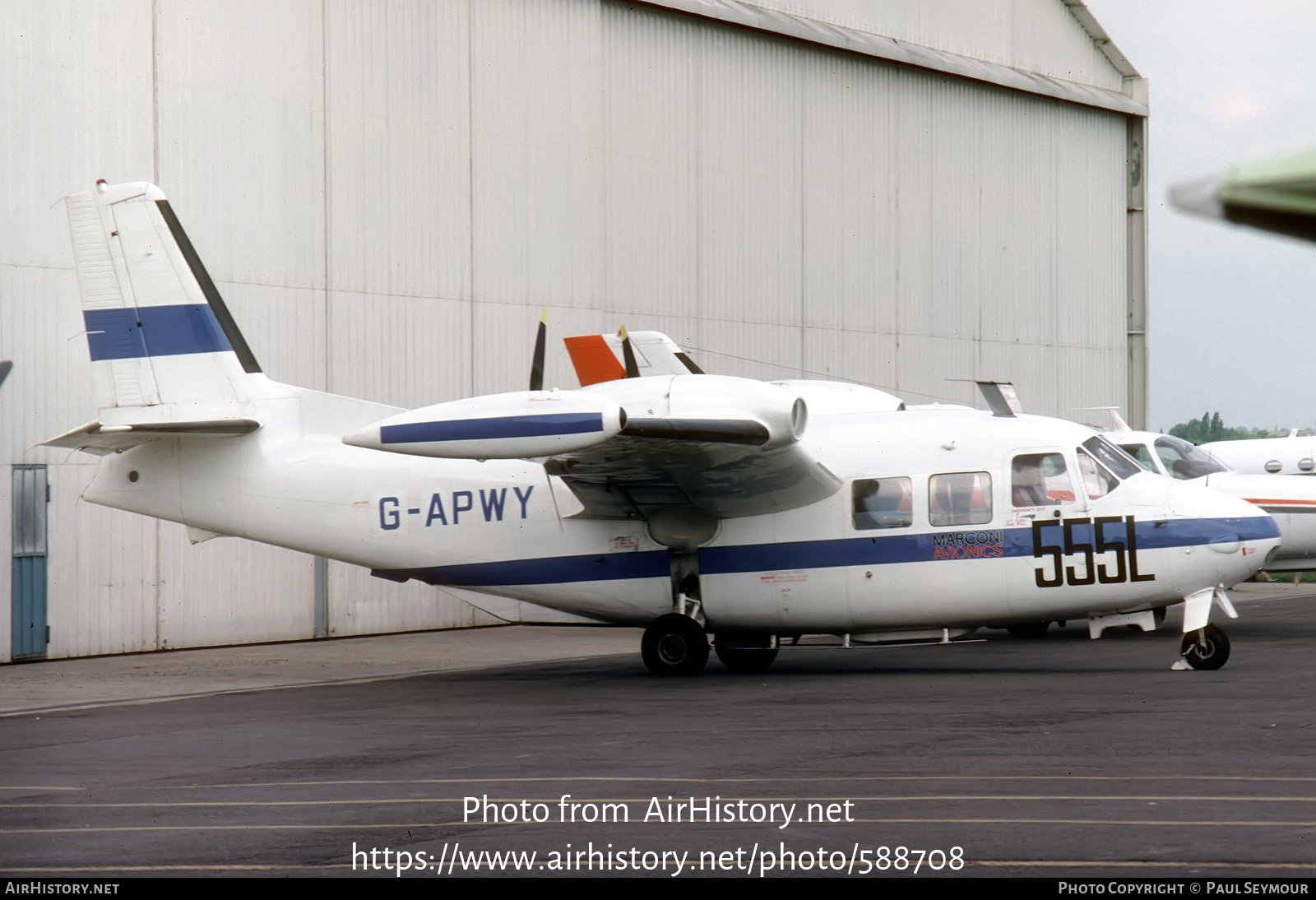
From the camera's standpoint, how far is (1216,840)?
6441 millimetres

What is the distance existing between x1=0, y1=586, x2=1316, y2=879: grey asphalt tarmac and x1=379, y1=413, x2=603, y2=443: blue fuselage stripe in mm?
2340

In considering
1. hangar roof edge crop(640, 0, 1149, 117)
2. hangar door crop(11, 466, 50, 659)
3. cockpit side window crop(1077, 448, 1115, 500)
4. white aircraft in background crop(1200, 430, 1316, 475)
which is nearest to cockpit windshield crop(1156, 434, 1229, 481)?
cockpit side window crop(1077, 448, 1115, 500)

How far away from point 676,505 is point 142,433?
5.52 meters

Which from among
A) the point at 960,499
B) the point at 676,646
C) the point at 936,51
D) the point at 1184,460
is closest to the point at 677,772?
the point at 676,646

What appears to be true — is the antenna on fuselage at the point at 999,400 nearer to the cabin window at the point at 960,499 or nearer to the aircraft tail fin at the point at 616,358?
the cabin window at the point at 960,499

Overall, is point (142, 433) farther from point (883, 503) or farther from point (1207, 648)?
point (1207, 648)

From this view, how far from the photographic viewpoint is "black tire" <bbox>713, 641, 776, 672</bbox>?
16.1 meters

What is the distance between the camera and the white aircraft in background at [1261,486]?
786 inches

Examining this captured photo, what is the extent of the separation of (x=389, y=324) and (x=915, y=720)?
13350 mm

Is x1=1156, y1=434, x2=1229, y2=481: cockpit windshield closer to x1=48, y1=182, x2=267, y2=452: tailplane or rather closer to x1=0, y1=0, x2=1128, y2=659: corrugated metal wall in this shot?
x1=0, y1=0, x2=1128, y2=659: corrugated metal wall

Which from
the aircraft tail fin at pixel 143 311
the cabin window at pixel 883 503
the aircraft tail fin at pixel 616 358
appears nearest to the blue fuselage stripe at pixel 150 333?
the aircraft tail fin at pixel 143 311

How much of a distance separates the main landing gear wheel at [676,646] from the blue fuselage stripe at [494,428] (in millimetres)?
3707

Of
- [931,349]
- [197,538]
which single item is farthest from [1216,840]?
[931,349]

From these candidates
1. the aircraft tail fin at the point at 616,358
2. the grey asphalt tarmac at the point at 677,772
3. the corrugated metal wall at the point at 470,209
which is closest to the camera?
the grey asphalt tarmac at the point at 677,772
